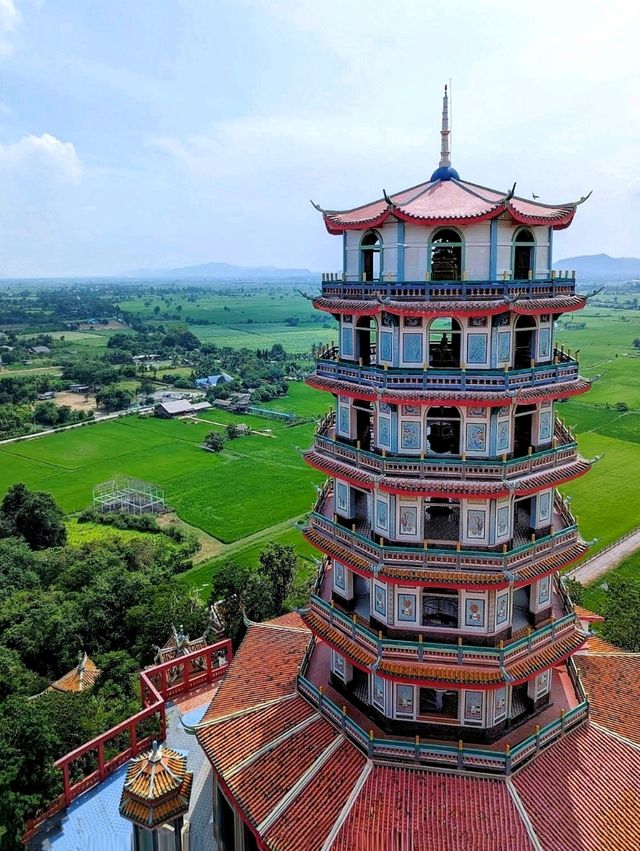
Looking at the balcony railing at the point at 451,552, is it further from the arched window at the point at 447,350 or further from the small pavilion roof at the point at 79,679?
the small pavilion roof at the point at 79,679

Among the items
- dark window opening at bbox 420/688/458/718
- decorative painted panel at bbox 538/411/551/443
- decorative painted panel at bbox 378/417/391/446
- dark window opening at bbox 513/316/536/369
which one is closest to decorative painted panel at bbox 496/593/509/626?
dark window opening at bbox 420/688/458/718

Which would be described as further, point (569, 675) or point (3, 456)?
point (3, 456)

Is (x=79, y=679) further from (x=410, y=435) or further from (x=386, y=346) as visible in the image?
(x=386, y=346)

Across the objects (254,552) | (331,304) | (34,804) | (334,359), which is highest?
(331,304)

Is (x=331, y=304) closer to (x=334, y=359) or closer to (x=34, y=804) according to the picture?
(x=334, y=359)

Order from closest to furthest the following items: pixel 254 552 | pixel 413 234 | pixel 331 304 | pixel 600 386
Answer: pixel 413 234
pixel 331 304
pixel 254 552
pixel 600 386

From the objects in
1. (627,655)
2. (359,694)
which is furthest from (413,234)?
(627,655)

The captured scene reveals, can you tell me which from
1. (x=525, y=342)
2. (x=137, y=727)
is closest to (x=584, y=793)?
(x=525, y=342)
